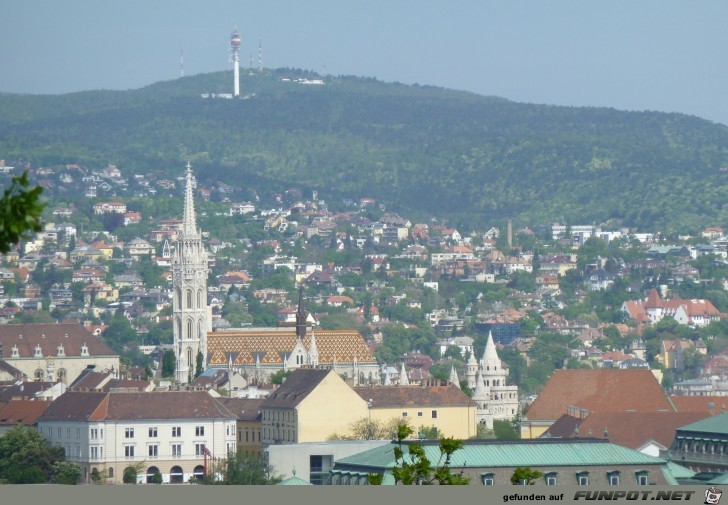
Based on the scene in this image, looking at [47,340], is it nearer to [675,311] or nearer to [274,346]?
[274,346]

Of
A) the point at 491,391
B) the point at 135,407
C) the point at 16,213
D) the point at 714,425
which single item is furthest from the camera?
the point at 491,391

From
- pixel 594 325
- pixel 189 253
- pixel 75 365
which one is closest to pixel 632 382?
pixel 75 365

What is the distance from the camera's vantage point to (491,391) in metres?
104

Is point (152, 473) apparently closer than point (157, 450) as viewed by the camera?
Yes

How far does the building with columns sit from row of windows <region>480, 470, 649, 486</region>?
157ft

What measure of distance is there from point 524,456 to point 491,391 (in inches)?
2376

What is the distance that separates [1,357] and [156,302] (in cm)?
7757

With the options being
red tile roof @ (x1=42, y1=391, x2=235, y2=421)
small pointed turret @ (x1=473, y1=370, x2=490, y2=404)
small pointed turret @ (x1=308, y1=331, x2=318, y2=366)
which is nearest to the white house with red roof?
small pointed turret @ (x1=308, y1=331, x2=318, y2=366)

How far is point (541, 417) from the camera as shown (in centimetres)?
7962

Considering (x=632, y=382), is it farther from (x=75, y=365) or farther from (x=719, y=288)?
(x=719, y=288)

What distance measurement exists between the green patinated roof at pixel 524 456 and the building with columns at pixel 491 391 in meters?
46.0

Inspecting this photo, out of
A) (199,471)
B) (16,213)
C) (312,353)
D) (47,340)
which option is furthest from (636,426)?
(47,340)

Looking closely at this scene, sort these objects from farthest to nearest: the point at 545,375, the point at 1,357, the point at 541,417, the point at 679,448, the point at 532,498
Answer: the point at 545,375
the point at 1,357
the point at 541,417
the point at 679,448
the point at 532,498

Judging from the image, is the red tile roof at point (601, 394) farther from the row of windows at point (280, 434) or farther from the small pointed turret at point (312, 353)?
the small pointed turret at point (312, 353)
